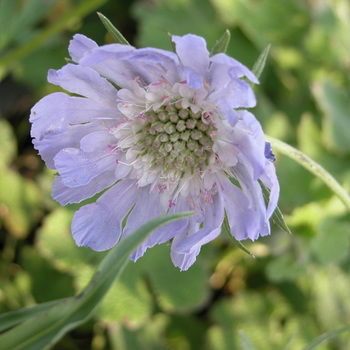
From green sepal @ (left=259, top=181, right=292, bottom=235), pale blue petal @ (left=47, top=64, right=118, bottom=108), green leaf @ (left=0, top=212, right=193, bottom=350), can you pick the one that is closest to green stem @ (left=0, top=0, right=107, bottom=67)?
pale blue petal @ (left=47, top=64, right=118, bottom=108)

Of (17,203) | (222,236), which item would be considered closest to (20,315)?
(222,236)

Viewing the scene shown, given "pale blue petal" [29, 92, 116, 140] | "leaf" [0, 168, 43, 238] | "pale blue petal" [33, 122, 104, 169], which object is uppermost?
"pale blue petal" [29, 92, 116, 140]

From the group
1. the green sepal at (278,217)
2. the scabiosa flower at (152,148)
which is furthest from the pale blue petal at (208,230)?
the green sepal at (278,217)

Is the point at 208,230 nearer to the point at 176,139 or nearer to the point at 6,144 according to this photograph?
the point at 176,139

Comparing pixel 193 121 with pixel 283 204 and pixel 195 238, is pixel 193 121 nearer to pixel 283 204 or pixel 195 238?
pixel 195 238

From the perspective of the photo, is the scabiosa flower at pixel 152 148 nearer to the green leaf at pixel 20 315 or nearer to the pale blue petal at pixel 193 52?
the pale blue petal at pixel 193 52

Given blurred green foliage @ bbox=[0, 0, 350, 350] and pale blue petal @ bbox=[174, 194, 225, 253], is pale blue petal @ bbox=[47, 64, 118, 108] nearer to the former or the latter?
pale blue petal @ bbox=[174, 194, 225, 253]
